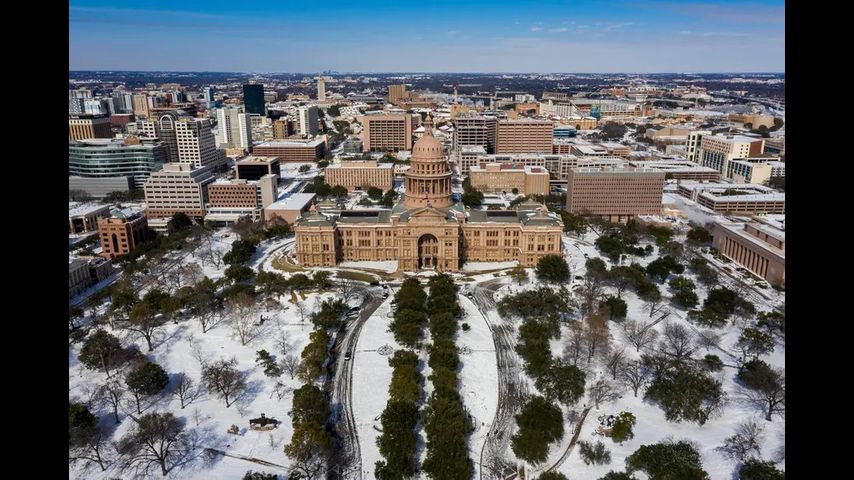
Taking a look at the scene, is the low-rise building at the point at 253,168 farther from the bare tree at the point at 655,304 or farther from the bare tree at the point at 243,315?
the bare tree at the point at 655,304

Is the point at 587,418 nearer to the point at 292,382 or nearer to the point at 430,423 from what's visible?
the point at 430,423

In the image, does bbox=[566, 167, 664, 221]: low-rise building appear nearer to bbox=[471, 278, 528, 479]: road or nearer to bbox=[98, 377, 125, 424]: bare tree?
bbox=[471, 278, 528, 479]: road

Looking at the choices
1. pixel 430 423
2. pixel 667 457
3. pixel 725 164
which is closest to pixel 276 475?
pixel 430 423

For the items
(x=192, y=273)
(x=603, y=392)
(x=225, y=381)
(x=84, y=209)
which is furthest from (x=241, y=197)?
(x=603, y=392)

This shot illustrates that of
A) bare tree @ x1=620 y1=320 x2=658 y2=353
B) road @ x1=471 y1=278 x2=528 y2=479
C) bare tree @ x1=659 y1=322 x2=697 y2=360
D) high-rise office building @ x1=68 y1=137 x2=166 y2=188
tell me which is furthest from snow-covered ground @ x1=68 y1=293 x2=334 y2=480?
high-rise office building @ x1=68 y1=137 x2=166 y2=188

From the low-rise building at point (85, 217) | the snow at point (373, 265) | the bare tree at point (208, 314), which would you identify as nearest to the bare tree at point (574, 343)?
the snow at point (373, 265)

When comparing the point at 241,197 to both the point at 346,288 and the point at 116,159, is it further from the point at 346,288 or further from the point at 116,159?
the point at 346,288
